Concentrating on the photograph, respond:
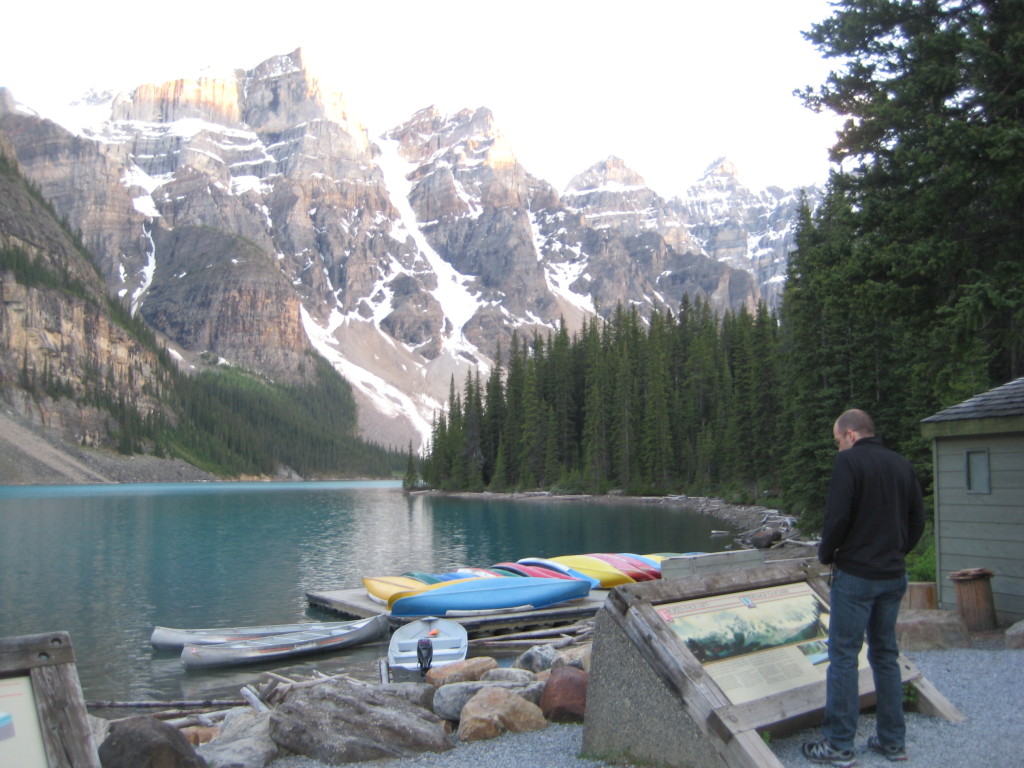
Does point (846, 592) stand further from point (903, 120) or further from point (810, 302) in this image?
point (810, 302)

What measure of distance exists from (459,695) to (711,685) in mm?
4384

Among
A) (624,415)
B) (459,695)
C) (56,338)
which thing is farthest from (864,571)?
(56,338)

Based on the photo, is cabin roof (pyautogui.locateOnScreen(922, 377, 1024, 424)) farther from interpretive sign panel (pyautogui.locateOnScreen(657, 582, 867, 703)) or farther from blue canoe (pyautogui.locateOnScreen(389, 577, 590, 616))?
blue canoe (pyautogui.locateOnScreen(389, 577, 590, 616))

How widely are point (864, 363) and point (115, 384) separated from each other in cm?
18074

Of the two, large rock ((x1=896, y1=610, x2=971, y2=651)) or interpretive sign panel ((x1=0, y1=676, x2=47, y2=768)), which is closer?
interpretive sign panel ((x1=0, y1=676, x2=47, y2=768))

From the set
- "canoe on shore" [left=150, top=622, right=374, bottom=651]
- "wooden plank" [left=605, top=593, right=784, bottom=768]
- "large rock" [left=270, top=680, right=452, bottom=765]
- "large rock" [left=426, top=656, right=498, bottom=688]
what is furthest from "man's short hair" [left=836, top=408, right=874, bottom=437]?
"canoe on shore" [left=150, top=622, right=374, bottom=651]

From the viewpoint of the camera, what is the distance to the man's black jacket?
6.36 metres

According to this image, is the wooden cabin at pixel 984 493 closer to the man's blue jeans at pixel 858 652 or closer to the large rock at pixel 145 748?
the man's blue jeans at pixel 858 652

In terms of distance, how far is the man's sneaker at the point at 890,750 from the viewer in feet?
21.6

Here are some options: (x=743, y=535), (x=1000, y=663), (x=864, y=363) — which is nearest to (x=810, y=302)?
(x=864, y=363)

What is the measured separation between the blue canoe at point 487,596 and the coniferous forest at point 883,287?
10500 millimetres

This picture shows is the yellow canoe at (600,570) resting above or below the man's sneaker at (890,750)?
below

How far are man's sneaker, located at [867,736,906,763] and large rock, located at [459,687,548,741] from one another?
133 inches

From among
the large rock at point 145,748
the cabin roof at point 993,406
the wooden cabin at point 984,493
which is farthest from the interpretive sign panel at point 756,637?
the cabin roof at point 993,406
